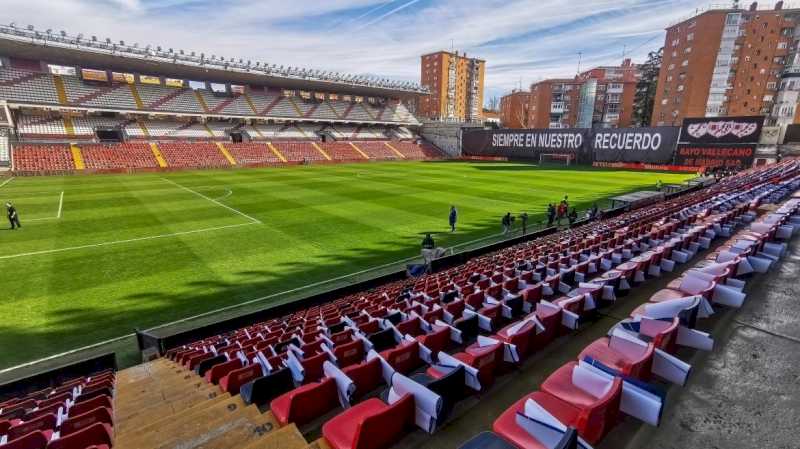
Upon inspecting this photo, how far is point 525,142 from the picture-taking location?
2259 inches

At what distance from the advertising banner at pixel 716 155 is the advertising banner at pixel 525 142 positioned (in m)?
11.8

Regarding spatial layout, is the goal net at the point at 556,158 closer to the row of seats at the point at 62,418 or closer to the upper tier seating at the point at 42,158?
the row of seats at the point at 62,418

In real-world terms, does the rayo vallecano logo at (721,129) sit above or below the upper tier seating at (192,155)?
above

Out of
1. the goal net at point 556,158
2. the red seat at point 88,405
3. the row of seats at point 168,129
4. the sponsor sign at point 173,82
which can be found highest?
the sponsor sign at point 173,82

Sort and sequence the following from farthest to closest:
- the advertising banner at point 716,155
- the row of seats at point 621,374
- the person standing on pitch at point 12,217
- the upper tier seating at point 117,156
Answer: the upper tier seating at point 117,156 < the advertising banner at point 716,155 < the person standing on pitch at point 12,217 < the row of seats at point 621,374

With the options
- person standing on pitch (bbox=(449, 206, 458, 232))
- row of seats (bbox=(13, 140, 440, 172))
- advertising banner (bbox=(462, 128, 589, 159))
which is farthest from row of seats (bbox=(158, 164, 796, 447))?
advertising banner (bbox=(462, 128, 589, 159))

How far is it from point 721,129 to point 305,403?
5161cm

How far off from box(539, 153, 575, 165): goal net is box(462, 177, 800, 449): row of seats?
51195 millimetres

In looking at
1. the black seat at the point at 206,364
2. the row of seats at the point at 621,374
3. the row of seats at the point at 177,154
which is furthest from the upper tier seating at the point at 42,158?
the row of seats at the point at 621,374

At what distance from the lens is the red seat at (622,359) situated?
345 cm

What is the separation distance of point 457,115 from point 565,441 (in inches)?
5108

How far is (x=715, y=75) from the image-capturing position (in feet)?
200

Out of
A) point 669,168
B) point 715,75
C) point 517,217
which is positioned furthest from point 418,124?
point 517,217

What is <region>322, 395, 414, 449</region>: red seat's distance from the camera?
2.85 metres
